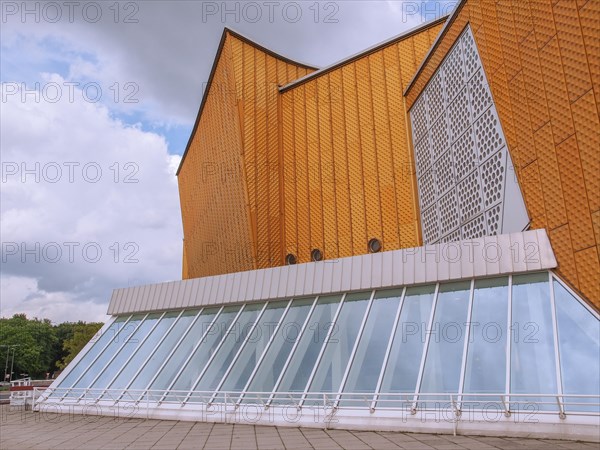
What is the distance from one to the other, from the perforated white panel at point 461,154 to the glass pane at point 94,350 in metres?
12.1

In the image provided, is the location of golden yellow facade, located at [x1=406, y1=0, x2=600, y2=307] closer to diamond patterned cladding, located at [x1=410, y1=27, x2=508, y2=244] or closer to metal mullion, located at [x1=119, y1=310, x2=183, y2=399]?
diamond patterned cladding, located at [x1=410, y1=27, x2=508, y2=244]

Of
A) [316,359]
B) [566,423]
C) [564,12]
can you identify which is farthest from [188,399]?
[564,12]

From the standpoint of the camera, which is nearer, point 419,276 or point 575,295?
point 575,295

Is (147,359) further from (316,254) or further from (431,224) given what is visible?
(431,224)

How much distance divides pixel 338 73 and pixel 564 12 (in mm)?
15583

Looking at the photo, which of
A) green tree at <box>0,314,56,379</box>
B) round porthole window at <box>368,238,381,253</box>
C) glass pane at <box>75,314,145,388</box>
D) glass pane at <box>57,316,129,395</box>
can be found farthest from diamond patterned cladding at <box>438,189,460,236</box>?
green tree at <box>0,314,56,379</box>

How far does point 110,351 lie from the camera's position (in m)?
16.6

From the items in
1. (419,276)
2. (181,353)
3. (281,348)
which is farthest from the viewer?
(181,353)

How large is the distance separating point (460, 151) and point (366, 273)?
604cm

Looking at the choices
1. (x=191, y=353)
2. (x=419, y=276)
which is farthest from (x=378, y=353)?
(x=191, y=353)

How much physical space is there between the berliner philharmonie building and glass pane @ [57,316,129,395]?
0.09 meters

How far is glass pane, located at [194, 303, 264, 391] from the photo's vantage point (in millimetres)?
13000

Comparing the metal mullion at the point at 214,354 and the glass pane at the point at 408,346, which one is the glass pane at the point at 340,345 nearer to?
the glass pane at the point at 408,346

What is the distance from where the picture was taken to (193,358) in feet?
46.5
